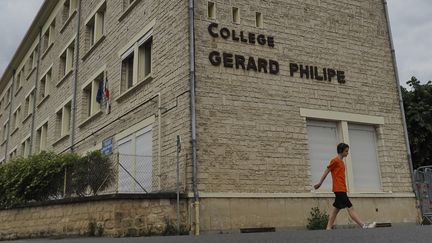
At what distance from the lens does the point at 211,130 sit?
38.9 ft

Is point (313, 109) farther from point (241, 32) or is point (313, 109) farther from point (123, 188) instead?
point (123, 188)

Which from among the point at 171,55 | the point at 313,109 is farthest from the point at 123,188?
the point at 313,109

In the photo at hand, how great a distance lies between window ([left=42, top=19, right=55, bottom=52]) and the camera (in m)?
27.1

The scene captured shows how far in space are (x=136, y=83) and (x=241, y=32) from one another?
3722 millimetres

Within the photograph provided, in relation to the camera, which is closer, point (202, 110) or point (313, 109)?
point (202, 110)

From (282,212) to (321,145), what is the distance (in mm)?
Answer: 2643

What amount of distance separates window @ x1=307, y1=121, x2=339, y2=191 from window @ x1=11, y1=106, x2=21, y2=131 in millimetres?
24557

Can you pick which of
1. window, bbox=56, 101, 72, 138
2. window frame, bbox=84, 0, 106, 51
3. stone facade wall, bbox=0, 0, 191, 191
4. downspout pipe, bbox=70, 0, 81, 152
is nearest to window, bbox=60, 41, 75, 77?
stone facade wall, bbox=0, 0, 191, 191

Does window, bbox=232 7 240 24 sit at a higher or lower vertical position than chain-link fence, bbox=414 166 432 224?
higher

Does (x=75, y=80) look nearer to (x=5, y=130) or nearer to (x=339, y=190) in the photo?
(x=339, y=190)

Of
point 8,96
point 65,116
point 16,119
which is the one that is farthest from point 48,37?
point 8,96

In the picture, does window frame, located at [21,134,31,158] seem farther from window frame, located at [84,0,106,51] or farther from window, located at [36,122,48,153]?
window frame, located at [84,0,106,51]

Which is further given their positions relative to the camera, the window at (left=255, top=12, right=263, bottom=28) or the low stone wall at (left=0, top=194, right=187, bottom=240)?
the window at (left=255, top=12, right=263, bottom=28)

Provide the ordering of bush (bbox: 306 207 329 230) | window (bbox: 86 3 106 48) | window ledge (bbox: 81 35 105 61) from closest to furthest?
bush (bbox: 306 207 329 230) → window ledge (bbox: 81 35 105 61) → window (bbox: 86 3 106 48)
